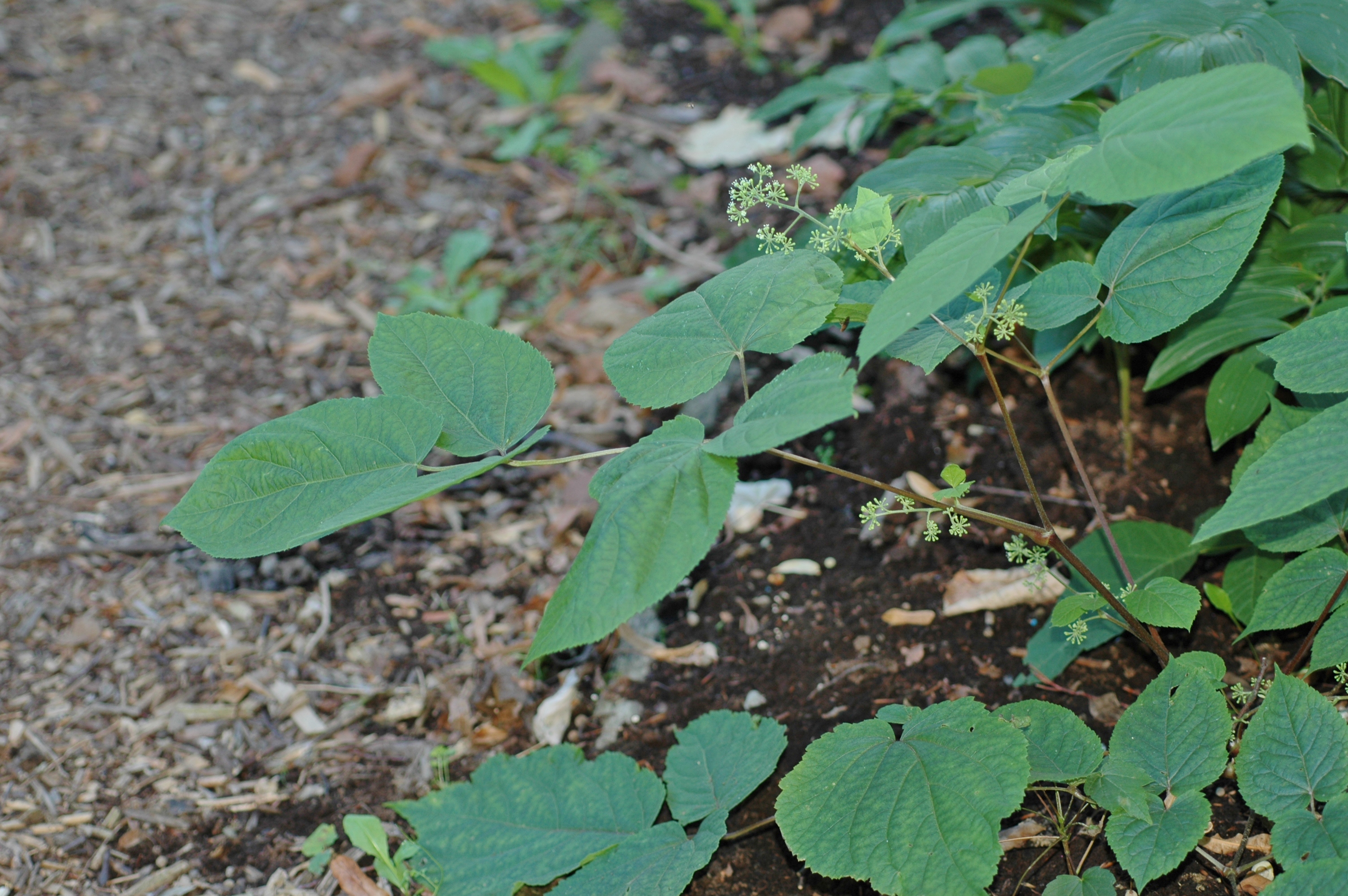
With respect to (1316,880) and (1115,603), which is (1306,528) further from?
(1316,880)

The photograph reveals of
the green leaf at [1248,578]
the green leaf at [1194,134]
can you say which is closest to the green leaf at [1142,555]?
the green leaf at [1248,578]

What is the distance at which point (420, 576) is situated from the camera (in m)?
2.24

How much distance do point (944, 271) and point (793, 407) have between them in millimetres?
204

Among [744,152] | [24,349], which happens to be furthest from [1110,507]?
[24,349]

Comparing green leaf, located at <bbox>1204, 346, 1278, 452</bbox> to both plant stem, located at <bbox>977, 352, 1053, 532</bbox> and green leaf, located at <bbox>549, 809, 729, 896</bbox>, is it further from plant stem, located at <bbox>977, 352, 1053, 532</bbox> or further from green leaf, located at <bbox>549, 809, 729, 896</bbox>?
green leaf, located at <bbox>549, 809, 729, 896</bbox>

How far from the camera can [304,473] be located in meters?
1.13

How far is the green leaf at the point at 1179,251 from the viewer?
47.6 inches

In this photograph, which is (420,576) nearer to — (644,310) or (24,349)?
(644,310)

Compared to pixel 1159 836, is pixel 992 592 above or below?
below

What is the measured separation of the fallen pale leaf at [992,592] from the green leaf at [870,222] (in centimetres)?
85

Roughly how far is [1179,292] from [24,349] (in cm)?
310

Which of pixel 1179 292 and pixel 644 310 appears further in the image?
pixel 644 310

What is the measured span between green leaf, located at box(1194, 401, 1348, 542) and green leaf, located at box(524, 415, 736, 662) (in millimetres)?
498

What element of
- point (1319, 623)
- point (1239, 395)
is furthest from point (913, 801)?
point (1239, 395)
